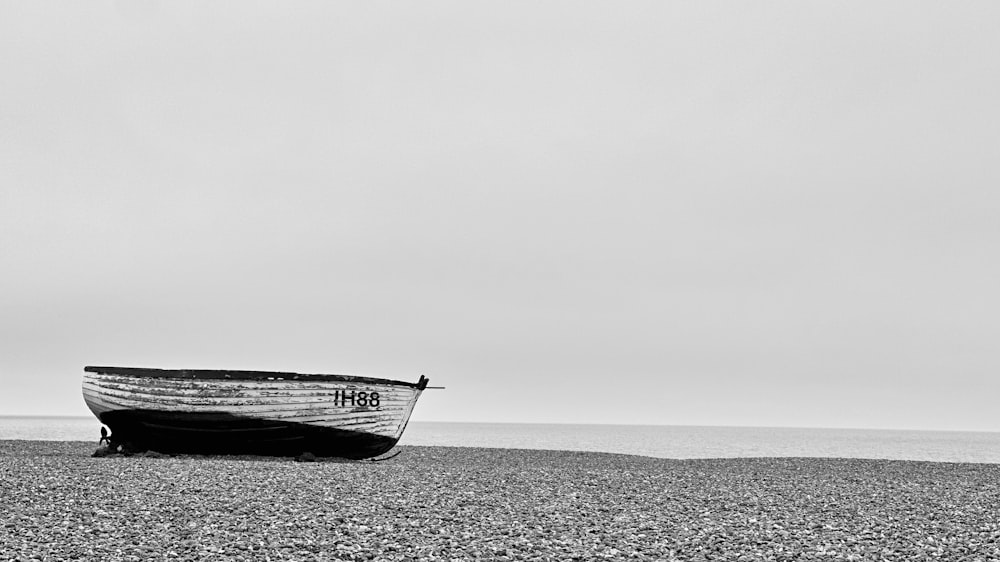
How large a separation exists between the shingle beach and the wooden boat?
563 cm

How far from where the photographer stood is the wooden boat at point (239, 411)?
987 inches

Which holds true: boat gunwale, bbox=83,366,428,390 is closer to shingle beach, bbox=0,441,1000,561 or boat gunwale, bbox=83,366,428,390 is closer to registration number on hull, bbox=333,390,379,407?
registration number on hull, bbox=333,390,379,407

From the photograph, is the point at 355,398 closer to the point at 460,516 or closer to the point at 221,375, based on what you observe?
the point at 221,375

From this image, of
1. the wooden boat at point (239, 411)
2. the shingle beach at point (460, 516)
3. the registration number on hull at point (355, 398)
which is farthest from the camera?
the registration number on hull at point (355, 398)

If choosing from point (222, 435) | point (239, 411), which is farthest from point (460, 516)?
point (222, 435)

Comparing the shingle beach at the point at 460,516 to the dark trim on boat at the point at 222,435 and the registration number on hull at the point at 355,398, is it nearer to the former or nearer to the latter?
the dark trim on boat at the point at 222,435

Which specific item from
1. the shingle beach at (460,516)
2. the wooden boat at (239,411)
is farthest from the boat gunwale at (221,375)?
the shingle beach at (460,516)

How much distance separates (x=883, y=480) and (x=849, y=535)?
9986 millimetres

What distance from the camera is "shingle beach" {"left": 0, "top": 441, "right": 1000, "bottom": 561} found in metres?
10.6

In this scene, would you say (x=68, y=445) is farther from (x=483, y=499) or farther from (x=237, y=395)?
(x=483, y=499)

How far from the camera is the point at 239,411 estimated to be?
25000 millimetres

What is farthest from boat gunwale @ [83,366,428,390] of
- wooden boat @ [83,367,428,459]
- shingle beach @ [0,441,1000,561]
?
shingle beach @ [0,441,1000,561]

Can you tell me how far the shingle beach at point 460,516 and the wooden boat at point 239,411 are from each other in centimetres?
563

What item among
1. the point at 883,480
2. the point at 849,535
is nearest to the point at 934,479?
the point at 883,480
